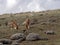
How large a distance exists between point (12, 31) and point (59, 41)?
8807 millimetres

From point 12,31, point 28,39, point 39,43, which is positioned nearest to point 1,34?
point 12,31

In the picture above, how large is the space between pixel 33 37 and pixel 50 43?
3.03 m

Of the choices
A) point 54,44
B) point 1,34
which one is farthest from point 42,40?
point 1,34

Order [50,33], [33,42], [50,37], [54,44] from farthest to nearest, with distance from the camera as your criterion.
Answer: [50,33] → [50,37] → [33,42] → [54,44]

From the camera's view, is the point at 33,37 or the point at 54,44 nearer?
the point at 54,44

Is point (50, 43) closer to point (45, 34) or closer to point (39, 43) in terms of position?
point (39, 43)

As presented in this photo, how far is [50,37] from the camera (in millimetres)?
30797

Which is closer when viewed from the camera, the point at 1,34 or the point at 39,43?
the point at 39,43

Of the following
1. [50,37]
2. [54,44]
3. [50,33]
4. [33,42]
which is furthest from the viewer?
[50,33]

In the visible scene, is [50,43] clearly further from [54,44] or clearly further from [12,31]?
[12,31]

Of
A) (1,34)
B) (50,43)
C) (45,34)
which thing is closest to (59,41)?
(50,43)

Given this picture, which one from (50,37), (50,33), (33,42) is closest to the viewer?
(33,42)

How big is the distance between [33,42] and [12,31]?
6.87m

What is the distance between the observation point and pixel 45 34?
32.7m
